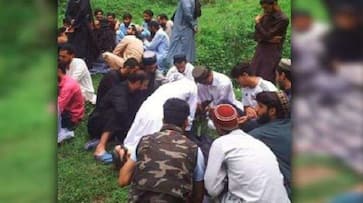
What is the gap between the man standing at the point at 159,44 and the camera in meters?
3.67

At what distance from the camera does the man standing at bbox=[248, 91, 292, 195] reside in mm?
3258

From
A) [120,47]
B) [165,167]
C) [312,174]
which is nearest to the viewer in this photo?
[312,174]

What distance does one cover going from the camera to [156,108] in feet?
11.7

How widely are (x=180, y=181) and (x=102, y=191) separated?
1.87 ft

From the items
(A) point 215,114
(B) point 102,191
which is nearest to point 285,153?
(A) point 215,114

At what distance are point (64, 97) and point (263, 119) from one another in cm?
89

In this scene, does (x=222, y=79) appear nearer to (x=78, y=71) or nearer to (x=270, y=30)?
(x=270, y=30)

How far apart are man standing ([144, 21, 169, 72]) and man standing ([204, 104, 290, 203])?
2.02 feet

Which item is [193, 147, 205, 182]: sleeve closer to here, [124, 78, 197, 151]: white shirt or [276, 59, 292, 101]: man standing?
[124, 78, 197, 151]: white shirt

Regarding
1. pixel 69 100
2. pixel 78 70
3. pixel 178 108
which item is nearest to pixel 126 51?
pixel 78 70

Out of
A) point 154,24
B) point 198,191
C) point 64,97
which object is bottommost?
point 198,191

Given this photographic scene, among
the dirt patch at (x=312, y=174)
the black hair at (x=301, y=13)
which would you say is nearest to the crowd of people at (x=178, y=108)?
the dirt patch at (x=312, y=174)

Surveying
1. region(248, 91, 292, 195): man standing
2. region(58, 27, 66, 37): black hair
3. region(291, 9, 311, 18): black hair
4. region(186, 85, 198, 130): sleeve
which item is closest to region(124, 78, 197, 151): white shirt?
region(186, 85, 198, 130): sleeve

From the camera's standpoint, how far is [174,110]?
326 cm
